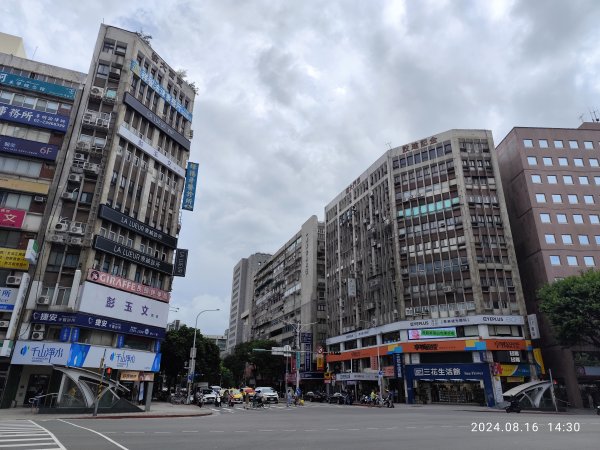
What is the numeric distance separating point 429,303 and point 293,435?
42407mm

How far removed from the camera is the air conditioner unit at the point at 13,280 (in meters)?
32.2

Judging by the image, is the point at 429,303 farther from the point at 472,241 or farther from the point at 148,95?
the point at 148,95

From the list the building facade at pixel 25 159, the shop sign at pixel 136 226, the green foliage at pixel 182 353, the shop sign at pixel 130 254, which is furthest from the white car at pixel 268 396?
the building facade at pixel 25 159

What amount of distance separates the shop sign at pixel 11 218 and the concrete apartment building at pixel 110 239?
1.96m

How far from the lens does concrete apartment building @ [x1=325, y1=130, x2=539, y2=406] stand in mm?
48938

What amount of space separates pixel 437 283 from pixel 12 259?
46848mm

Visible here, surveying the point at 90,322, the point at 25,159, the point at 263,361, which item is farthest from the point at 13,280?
the point at 263,361

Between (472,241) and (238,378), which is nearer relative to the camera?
(472,241)

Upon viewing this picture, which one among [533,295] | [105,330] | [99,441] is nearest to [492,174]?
[533,295]

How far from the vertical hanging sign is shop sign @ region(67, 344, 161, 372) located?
16633 mm

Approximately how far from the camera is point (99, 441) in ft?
40.0

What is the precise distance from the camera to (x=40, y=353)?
103 ft

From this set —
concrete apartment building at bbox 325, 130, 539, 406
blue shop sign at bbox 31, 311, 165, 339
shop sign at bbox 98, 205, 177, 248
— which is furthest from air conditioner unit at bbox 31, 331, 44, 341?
concrete apartment building at bbox 325, 130, 539, 406
